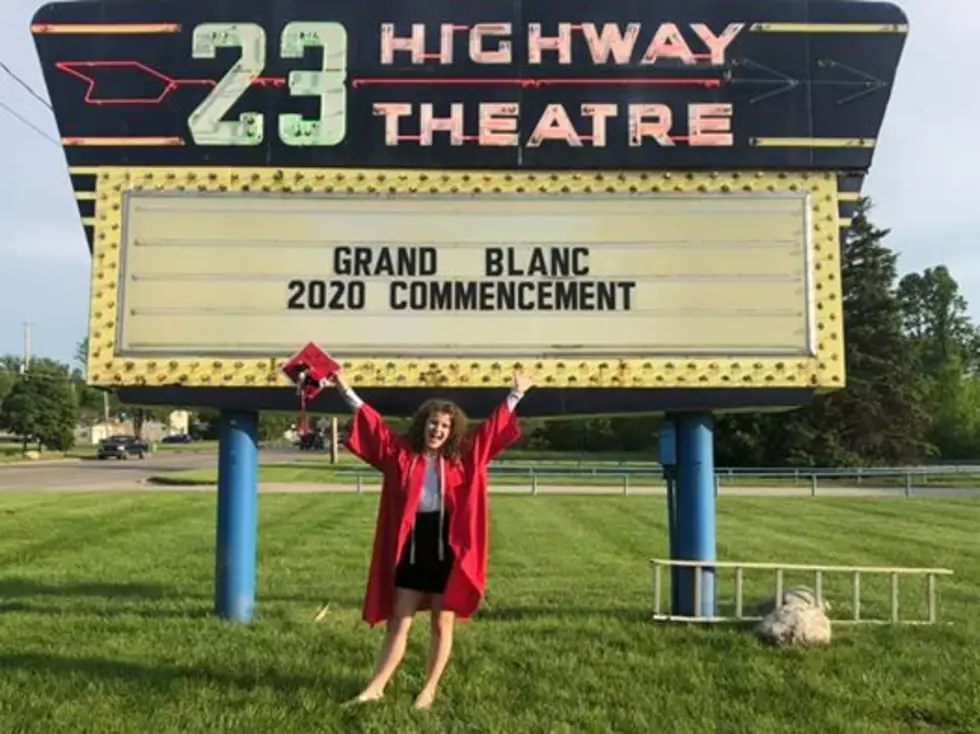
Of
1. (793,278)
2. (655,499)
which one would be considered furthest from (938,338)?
(793,278)

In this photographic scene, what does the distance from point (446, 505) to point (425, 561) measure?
0.28 m

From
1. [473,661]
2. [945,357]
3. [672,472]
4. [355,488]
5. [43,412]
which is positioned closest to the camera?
[473,661]

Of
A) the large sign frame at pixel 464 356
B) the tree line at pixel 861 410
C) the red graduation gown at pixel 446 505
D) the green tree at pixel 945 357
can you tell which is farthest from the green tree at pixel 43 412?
the red graduation gown at pixel 446 505

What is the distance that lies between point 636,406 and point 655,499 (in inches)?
624

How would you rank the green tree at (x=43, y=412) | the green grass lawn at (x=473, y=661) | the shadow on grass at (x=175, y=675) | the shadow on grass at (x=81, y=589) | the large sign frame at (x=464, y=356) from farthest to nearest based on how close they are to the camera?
the green tree at (x=43, y=412) → the shadow on grass at (x=81, y=589) → the large sign frame at (x=464, y=356) → the shadow on grass at (x=175, y=675) → the green grass lawn at (x=473, y=661)

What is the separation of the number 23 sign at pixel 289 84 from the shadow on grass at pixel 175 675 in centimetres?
333

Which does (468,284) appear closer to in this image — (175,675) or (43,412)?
(175,675)

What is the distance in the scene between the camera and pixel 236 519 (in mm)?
6688

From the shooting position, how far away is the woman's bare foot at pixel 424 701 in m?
4.69

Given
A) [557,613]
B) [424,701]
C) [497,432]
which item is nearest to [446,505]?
[497,432]

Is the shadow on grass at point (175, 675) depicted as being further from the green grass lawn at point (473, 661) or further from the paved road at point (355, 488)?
the paved road at point (355, 488)

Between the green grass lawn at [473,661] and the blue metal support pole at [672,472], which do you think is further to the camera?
the blue metal support pole at [672,472]

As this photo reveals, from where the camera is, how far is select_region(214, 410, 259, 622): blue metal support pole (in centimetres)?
666

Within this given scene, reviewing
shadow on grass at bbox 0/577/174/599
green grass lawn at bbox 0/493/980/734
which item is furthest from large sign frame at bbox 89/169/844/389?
shadow on grass at bbox 0/577/174/599
